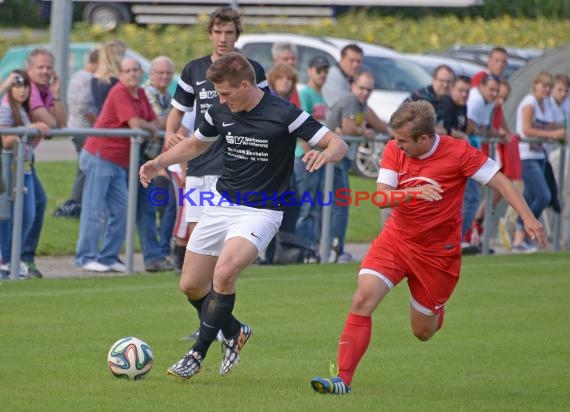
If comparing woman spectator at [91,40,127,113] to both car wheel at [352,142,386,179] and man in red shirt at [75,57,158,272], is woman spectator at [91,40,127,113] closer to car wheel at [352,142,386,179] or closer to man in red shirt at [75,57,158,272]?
man in red shirt at [75,57,158,272]

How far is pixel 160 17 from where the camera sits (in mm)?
39812

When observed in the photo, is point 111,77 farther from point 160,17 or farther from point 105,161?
point 160,17

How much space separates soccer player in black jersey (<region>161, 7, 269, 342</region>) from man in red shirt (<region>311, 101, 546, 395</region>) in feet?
6.22

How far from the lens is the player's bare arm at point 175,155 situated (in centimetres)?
916

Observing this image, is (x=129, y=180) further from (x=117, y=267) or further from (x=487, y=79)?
(x=487, y=79)

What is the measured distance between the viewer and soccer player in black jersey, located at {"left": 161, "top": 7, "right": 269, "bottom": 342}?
1043cm

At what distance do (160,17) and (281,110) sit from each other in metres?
31.6

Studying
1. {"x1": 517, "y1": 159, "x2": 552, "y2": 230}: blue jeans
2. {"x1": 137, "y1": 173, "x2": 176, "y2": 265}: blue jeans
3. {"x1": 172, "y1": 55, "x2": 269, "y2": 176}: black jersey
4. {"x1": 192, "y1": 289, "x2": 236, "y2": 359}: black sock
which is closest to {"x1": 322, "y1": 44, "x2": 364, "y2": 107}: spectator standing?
{"x1": 517, "y1": 159, "x2": 552, "y2": 230}: blue jeans

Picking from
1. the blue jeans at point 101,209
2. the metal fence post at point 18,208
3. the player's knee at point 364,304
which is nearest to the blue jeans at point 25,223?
the metal fence post at point 18,208

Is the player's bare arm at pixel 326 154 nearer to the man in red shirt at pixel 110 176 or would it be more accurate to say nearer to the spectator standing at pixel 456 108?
the man in red shirt at pixel 110 176

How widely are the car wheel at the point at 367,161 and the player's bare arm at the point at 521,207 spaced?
12.4 metres

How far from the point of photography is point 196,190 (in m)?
10.9

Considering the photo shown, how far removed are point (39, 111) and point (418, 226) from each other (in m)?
5.98

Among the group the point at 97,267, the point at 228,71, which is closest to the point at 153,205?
the point at 97,267
